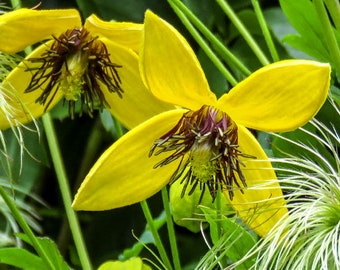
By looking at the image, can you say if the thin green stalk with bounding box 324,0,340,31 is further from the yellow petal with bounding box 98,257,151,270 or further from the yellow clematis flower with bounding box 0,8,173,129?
the yellow petal with bounding box 98,257,151,270

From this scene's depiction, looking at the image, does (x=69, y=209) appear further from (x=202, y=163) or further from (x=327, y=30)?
(x=327, y=30)

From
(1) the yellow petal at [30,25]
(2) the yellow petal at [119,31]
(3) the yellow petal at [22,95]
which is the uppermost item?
(1) the yellow petal at [30,25]

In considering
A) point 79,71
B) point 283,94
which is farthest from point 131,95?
point 283,94

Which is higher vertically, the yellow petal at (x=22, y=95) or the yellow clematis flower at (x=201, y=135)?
the yellow petal at (x=22, y=95)

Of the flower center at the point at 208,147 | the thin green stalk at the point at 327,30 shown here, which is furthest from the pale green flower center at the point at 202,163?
the thin green stalk at the point at 327,30

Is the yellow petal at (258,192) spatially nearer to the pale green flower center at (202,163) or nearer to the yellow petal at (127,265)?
the pale green flower center at (202,163)

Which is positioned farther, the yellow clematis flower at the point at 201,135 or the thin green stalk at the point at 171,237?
the thin green stalk at the point at 171,237

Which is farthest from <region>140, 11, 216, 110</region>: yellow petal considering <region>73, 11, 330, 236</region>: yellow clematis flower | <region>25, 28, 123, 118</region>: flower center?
<region>25, 28, 123, 118</region>: flower center

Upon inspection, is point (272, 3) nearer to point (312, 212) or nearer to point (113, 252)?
point (113, 252)
